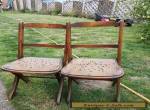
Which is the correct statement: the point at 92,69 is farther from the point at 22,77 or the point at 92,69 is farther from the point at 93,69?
the point at 22,77

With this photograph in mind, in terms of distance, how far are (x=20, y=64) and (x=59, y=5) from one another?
18.6 m

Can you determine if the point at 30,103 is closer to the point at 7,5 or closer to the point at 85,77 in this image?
the point at 85,77

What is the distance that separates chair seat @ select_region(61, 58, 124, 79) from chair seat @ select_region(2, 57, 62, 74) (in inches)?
5.6

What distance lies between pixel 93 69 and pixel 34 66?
2.13 feet

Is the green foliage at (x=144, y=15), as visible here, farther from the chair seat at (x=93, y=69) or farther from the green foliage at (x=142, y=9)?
the chair seat at (x=93, y=69)

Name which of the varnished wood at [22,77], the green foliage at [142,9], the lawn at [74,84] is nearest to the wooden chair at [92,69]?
the lawn at [74,84]

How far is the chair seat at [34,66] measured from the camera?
412 centimetres

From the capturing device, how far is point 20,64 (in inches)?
172

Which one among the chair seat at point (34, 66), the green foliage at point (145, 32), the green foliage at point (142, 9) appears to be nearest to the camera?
the chair seat at point (34, 66)

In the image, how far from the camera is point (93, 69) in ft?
13.7

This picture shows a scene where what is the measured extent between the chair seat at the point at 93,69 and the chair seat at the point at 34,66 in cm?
14

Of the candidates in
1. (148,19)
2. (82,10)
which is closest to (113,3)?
(82,10)

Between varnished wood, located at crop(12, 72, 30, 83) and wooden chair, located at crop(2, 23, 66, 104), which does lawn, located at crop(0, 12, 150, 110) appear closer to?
varnished wood, located at crop(12, 72, 30, 83)

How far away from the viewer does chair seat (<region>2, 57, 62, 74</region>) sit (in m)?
4.12
